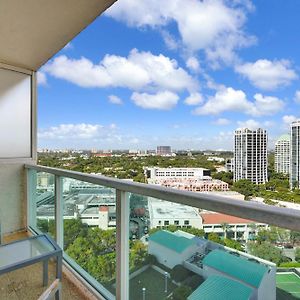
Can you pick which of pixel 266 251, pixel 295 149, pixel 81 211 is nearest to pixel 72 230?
pixel 81 211

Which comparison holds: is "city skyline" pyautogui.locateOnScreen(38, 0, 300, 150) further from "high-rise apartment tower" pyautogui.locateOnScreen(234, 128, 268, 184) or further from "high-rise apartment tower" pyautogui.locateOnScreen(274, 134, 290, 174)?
"high-rise apartment tower" pyautogui.locateOnScreen(274, 134, 290, 174)

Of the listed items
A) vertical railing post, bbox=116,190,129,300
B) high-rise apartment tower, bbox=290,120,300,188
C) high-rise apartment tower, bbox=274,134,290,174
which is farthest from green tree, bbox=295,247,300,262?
high-rise apartment tower, bbox=290,120,300,188

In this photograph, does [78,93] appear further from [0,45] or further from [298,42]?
[0,45]

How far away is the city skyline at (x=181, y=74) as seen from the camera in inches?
881

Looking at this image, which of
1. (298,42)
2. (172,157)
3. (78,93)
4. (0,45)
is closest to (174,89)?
(78,93)

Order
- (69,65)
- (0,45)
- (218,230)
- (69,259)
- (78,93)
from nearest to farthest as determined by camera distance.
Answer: (218,230) → (69,259) → (0,45) → (69,65) → (78,93)

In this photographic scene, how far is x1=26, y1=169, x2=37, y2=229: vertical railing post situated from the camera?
4.23 meters

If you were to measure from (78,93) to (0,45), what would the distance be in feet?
82.4

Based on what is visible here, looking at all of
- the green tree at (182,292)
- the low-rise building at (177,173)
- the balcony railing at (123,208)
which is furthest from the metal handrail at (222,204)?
the low-rise building at (177,173)

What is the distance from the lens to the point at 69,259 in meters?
2.93

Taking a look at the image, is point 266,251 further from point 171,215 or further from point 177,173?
point 177,173

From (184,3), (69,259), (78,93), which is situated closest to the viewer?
(69,259)

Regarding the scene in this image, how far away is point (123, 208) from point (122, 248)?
11.9 inches

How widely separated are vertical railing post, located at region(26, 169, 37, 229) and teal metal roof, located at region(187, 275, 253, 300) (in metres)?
3.36
